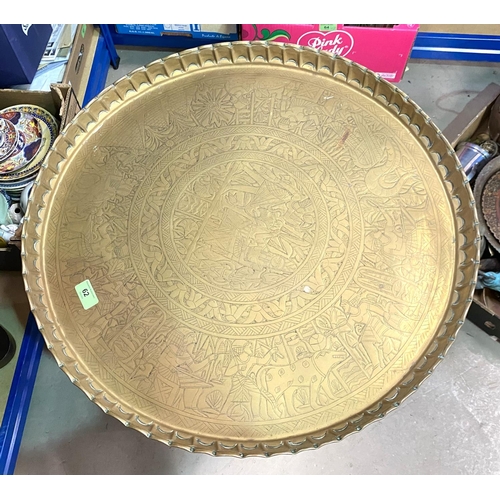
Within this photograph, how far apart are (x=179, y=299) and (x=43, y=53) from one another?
1074mm

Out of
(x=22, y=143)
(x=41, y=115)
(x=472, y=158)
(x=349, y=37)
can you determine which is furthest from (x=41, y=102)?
(x=472, y=158)

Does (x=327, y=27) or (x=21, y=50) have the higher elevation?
(x=327, y=27)

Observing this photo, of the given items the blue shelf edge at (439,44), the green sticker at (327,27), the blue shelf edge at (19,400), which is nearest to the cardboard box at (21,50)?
the blue shelf edge at (439,44)

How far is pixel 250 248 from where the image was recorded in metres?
0.86

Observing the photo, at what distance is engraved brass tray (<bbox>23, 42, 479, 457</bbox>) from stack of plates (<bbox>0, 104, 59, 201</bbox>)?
0.50 meters

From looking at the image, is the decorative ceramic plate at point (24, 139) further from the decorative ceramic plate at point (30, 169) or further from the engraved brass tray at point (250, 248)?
the engraved brass tray at point (250, 248)

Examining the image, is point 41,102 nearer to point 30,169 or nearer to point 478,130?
point 30,169

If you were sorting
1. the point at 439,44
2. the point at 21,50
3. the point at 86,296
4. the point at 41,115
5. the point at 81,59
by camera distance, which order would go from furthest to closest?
the point at 439,44 → the point at 81,59 → the point at 41,115 → the point at 21,50 → the point at 86,296

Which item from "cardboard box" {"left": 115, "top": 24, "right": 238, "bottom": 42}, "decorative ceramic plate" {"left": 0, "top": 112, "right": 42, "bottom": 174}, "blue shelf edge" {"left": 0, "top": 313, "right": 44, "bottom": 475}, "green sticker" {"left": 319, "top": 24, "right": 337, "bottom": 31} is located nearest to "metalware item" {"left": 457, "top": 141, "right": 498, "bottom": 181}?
"green sticker" {"left": 319, "top": 24, "right": 337, "bottom": 31}

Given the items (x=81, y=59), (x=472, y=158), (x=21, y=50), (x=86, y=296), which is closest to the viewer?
(x=86, y=296)

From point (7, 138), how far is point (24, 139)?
5cm

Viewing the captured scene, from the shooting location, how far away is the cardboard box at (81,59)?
4.76ft

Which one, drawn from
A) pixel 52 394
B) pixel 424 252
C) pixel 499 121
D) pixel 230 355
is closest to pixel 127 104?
pixel 230 355

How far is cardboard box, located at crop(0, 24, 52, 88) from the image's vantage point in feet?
3.86
